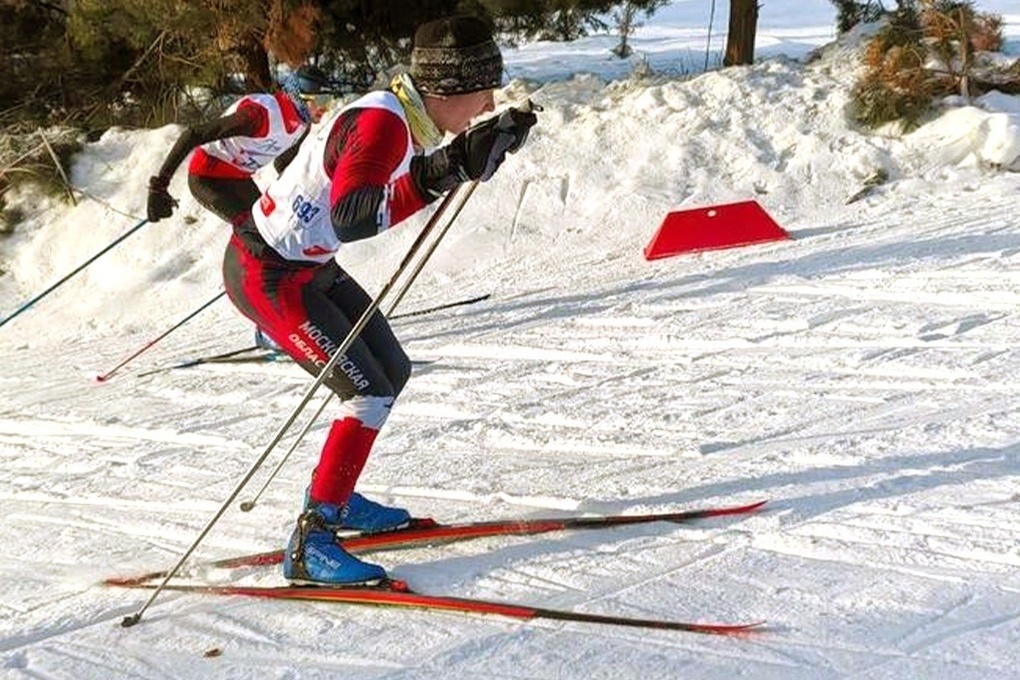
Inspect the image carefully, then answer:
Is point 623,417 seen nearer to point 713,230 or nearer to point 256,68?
point 713,230

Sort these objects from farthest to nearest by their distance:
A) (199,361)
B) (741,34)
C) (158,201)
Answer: (741,34)
(199,361)
(158,201)

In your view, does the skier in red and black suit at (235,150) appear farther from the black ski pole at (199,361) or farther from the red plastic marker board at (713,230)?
the red plastic marker board at (713,230)

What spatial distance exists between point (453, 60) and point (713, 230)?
16.9ft

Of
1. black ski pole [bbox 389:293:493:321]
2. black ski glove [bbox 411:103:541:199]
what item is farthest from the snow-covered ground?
black ski glove [bbox 411:103:541:199]

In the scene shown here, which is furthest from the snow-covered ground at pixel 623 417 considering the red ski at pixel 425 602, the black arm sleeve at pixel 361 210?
the black arm sleeve at pixel 361 210

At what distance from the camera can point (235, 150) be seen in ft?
20.8

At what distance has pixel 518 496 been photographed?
436 cm

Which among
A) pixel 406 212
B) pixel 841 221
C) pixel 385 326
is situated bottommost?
pixel 841 221

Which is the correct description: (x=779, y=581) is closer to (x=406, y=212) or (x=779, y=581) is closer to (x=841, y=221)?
(x=406, y=212)

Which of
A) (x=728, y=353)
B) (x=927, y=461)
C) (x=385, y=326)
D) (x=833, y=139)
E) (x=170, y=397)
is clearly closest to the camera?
(x=385, y=326)

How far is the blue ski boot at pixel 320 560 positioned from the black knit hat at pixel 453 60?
1.26 meters

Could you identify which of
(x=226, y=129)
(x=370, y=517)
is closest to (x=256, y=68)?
(x=226, y=129)

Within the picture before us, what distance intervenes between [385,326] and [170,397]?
300cm

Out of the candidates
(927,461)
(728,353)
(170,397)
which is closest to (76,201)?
(170,397)
